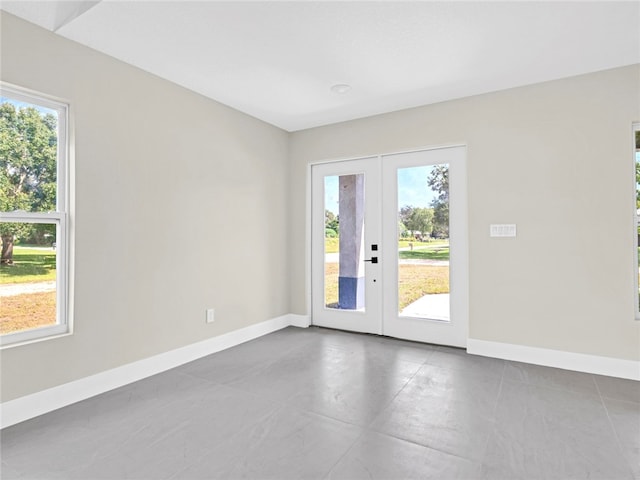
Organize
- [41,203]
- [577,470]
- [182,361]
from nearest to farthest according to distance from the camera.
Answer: [577,470] < [41,203] < [182,361]

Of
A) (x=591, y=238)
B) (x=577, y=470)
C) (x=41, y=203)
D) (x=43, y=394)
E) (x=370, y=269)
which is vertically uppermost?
(x=41, y=203)

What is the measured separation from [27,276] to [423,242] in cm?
358

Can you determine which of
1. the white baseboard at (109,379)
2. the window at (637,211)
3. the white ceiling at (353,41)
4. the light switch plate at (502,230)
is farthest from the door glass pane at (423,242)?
the white baseboard at (109,379)

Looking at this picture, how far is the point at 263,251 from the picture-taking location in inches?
173

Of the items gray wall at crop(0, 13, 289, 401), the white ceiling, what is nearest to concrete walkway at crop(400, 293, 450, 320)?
gray wall at crop(0, 13, 289, 401)

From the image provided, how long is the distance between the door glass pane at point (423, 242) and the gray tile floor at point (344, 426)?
83cm

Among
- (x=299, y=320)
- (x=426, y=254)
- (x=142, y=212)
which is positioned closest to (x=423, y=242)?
(x=426, y=254)

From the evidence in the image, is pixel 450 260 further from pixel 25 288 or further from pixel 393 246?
pixel 25 288

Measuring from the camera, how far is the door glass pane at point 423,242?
384 cm

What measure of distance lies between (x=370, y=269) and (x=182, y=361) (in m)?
2.31

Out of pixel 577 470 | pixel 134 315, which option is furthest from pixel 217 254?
pixel 577 470

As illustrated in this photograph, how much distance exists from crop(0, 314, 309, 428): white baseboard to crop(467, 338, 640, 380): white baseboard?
2551mm

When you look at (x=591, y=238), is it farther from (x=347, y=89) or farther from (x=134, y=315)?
(x=134, y=315)

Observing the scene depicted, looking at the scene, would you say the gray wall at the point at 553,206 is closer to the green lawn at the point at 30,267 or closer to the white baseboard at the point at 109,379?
the white baseboard at the point at 109,379
